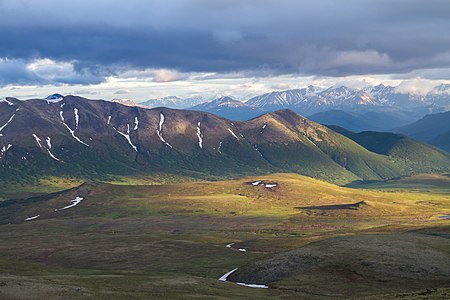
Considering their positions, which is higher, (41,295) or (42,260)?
(41,295)

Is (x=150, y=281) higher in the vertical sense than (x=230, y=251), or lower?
higher

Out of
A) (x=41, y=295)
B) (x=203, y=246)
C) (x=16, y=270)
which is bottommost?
(x=203, y=246)

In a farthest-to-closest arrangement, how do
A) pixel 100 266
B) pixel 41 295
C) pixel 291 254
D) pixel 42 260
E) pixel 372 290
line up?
1. pixel 42 260
2. pixel 100 266
3. pixel 291 254
4. pixel 372 290
5. pixel 41 295

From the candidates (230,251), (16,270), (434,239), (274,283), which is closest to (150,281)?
(274,283)

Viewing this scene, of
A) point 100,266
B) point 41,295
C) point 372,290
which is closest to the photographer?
point 41,295

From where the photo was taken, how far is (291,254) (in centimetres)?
12975

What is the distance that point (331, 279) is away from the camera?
371ft

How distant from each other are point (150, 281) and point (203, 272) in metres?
35.0

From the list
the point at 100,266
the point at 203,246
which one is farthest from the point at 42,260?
the point at 203,246

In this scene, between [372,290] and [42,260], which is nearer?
[372,290]

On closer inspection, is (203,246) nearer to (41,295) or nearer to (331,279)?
(331,279)

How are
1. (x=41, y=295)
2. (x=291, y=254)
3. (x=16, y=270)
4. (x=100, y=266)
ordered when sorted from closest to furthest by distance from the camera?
(x=41, y=295) → (x=16, y=270) → (x=291, y=254) → (x=100, y=266)

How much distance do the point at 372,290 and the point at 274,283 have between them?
19.1 m

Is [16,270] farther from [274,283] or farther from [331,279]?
[331,279]
